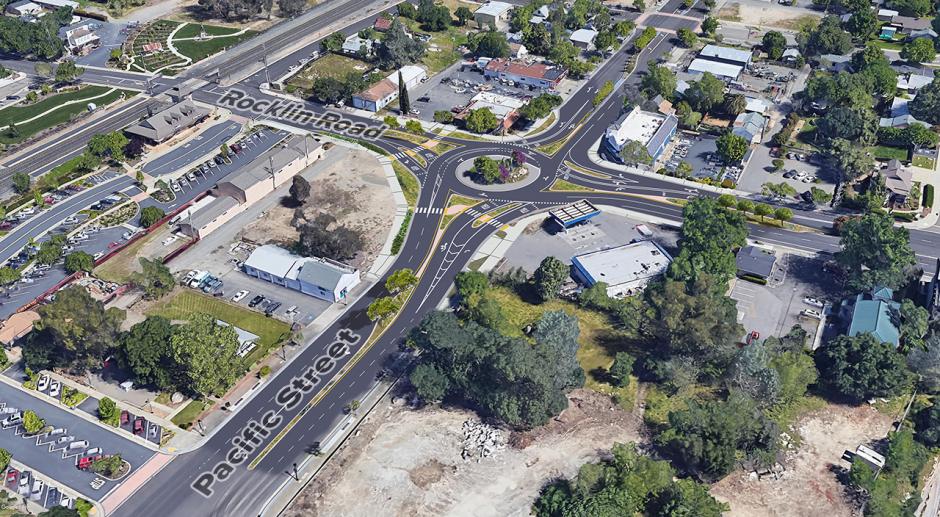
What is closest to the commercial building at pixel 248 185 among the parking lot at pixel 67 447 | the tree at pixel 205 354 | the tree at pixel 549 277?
the tree at pixel 205 354

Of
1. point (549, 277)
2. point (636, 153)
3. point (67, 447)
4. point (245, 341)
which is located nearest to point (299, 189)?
point (245, 341)

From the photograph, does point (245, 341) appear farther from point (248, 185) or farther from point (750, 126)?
point (750, 126)

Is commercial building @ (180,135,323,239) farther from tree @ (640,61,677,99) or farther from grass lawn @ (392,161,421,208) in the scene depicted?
tree @ (640,61,677,99)

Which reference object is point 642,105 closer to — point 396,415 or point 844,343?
point 844,343

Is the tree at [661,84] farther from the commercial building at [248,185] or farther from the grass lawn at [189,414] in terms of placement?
the grass lawn at [189,414]

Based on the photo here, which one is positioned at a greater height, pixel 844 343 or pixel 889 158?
pixel 844 343

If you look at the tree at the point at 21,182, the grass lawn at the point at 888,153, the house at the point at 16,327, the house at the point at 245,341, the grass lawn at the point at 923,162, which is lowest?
the grass lawn at the point at 888,153

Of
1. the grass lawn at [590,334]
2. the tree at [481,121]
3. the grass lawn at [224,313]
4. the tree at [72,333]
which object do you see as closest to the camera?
the tree at [72,333]

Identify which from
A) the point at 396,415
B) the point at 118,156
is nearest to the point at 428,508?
the point at 396,415
